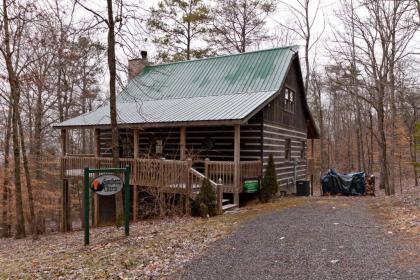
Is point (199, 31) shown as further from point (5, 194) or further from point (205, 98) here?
point (5, 194)

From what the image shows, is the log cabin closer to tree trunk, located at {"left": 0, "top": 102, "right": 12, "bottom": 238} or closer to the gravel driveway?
the gravel driveway

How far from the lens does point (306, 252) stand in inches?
250

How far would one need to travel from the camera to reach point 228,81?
17.0 meters

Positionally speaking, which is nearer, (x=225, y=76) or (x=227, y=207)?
(x=227, y=207)

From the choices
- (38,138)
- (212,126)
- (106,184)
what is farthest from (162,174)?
(38,138)

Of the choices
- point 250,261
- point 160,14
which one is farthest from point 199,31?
point 250,261

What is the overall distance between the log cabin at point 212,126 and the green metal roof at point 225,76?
5cm

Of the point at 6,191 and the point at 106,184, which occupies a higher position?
the point at 106,184

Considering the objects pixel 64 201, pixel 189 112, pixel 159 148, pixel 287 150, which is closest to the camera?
pixel 189 112

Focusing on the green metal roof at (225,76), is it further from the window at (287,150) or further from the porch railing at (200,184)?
the porch railing at (200,184)

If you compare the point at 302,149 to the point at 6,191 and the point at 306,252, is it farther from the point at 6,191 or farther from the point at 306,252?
the point at 6,191

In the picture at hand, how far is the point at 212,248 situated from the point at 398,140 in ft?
94.2

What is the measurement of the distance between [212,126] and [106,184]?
788 centimetres

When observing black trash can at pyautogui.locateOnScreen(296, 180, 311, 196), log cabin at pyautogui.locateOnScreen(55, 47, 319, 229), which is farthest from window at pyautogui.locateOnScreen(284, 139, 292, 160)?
black trash can at pyautogui.locateOnScreen(296, 180, 311, 196)
